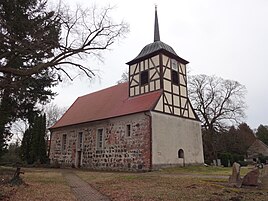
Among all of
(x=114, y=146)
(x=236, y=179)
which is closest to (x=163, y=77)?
(x=114, y=146)

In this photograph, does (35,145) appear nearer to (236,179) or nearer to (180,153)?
(180,153)

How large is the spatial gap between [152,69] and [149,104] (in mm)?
3385

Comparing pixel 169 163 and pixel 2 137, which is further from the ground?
pixel 2 137

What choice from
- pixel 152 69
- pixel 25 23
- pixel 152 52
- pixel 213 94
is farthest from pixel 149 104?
pixel 213 94

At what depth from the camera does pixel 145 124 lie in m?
18.3

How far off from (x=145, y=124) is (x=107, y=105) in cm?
673

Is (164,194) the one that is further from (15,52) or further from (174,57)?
(174,57)

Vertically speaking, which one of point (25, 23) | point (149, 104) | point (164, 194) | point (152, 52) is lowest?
point (164, 194)

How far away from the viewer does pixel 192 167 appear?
19438 mm

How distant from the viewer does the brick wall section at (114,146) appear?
1816cm

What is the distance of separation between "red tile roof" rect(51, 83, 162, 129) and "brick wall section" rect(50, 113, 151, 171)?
600 mm

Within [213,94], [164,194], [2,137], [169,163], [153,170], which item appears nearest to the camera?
[164,194]

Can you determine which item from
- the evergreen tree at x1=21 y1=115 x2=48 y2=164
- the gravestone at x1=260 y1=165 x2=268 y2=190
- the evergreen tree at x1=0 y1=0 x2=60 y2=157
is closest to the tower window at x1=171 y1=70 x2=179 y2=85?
the evergreen tree at x1=0 y1=0 x2=60 y2=157

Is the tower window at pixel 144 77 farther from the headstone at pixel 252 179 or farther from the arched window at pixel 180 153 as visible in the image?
the headstone at pixel 252 179
